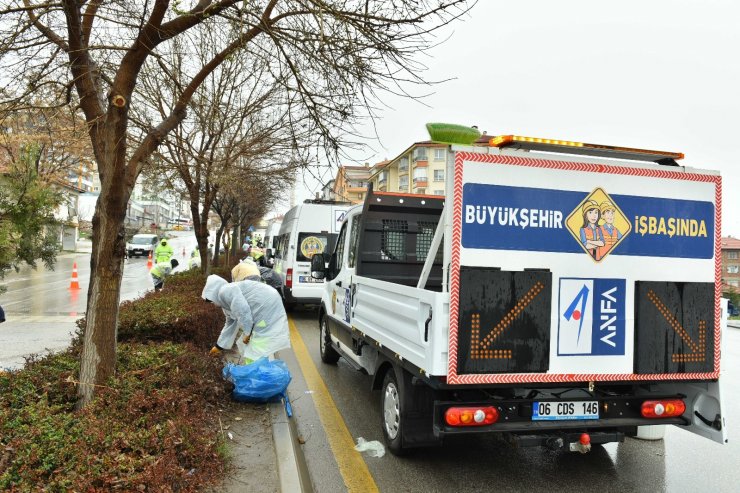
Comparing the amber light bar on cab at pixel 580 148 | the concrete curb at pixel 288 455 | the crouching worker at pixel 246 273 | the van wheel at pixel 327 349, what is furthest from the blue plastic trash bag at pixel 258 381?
the amber light bar on cab at pixel 580 148

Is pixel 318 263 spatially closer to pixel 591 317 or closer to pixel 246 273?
pixel 246 273

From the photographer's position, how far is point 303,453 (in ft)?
14.1

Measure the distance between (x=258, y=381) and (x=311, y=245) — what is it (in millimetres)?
7526

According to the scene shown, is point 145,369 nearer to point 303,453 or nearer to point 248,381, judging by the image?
point 248,381

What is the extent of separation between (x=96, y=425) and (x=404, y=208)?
4142mm

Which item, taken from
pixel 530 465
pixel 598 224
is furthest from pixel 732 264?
pixel 598 224

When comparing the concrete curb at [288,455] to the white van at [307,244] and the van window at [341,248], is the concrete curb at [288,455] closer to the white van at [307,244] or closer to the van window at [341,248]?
the van window at [341,248]

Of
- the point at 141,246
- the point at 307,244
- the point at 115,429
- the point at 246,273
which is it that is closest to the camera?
the point at 115,429

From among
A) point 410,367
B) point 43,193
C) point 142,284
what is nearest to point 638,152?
point 410,367

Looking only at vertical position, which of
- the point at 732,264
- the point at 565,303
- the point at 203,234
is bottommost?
the point at 732,264

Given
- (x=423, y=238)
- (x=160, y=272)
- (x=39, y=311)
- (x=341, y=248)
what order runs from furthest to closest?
(x=160, y=272) → (x=39, y=311) → (x=341, y=248) → (x=423, y=238)

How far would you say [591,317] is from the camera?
3.55 m

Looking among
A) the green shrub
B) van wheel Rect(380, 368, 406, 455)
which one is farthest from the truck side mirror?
van wheel Rect(380, 368, 406, 455)

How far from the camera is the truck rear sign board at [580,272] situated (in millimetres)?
3354
